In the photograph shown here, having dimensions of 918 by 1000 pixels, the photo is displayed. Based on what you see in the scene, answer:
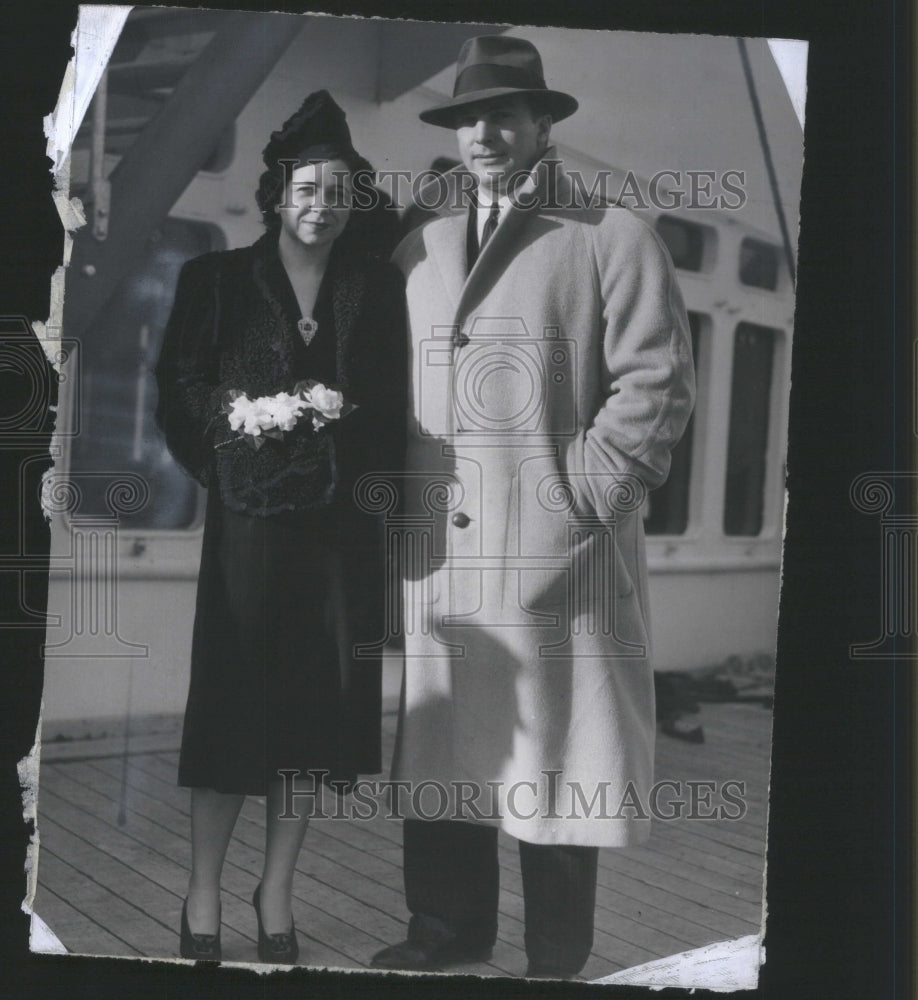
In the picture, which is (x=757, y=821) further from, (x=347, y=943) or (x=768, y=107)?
(x=768, y=107)

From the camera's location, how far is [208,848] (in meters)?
3.61

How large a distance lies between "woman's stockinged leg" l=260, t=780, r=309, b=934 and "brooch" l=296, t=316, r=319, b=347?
1.20m

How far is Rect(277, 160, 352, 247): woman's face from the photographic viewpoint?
3.52 meters

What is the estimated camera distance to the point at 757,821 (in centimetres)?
369

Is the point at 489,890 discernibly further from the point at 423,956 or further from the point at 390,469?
the point at 390,469

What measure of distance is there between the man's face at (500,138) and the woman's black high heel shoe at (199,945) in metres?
2.16

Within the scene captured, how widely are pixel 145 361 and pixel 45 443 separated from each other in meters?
0.37

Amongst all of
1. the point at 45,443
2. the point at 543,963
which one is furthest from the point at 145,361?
the point at 543,963

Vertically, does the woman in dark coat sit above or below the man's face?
below

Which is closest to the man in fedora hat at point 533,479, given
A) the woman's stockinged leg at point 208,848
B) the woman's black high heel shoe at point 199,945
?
the woman's stockinged leg at point 208,848

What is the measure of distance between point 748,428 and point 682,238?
573 millimetres

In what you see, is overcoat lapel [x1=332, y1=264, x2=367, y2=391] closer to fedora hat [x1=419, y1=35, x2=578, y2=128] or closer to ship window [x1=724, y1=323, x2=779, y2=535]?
fedora hat [x1=419, y1=35, x2=578, y2=128]

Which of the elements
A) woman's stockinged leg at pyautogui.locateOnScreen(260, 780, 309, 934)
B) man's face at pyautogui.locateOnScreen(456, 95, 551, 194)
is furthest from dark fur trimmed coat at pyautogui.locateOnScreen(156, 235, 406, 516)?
woman's stockinged leg at pyautogui.locateOnScreen(260, 780, 309, 934)

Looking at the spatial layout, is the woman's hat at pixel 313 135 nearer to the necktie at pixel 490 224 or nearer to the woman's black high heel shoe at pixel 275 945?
the necktie at pixel 490 224
